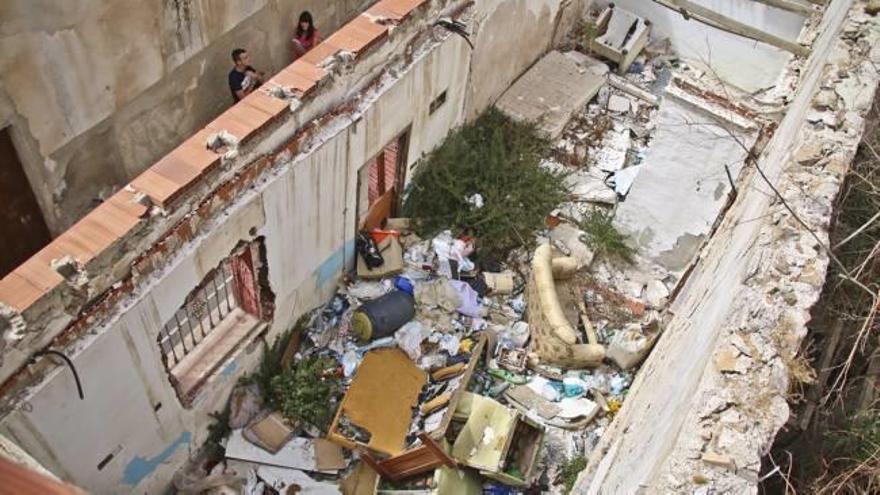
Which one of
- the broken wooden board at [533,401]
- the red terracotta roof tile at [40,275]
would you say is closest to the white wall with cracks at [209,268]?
the red terracotta roof tile at [40,275]

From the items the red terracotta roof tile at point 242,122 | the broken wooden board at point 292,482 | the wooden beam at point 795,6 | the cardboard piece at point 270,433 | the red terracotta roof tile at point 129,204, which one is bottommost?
the broken wooden board at point 292,482

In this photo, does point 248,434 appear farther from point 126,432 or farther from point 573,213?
point 573,213

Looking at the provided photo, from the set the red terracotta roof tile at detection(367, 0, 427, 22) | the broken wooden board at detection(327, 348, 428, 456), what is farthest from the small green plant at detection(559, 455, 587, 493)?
the red terracotta roof tile at detection(367, 0, 427, 22)

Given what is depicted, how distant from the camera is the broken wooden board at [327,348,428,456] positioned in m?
7.90

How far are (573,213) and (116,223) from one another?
6.07 metres

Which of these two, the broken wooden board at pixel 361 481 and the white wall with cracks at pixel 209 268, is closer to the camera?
the white wall with cracks at pixel 209 268

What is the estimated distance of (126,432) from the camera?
6.41 metres

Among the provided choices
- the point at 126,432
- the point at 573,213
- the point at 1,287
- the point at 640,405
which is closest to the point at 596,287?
the point at 573,213

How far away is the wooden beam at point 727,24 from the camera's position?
428 inches

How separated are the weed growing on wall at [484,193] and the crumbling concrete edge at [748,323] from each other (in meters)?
2.30

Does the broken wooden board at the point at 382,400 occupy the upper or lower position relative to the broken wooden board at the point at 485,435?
lower

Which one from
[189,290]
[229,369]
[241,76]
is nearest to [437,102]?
[241,76]

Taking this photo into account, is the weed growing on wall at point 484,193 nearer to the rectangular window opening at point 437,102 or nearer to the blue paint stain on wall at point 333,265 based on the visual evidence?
the rectangular window opening at point 437,102

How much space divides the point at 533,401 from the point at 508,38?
4842mm
